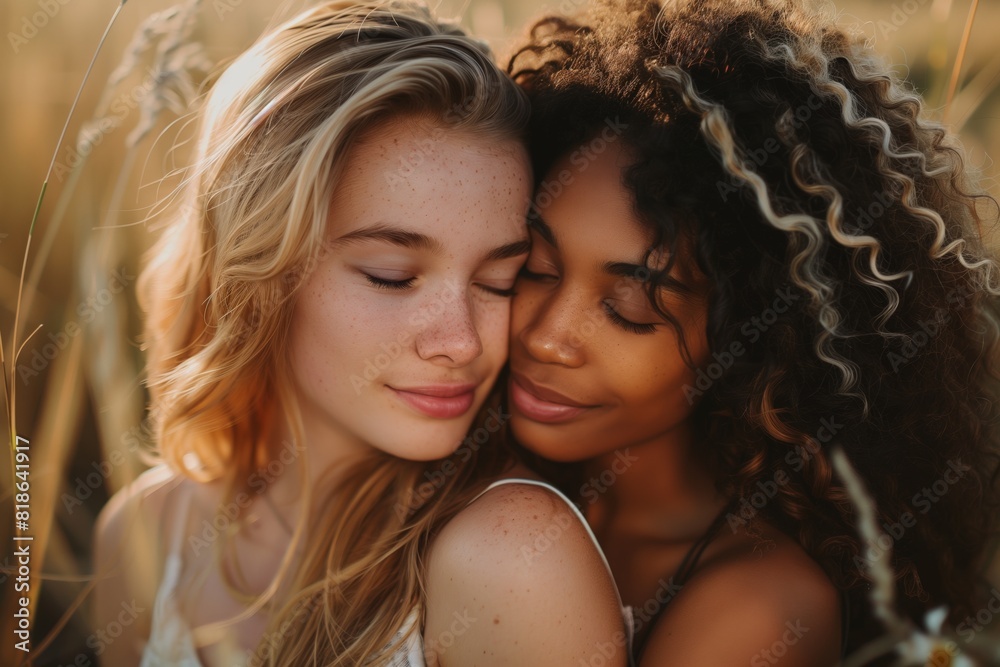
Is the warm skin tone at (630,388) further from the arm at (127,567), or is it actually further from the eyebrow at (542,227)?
the arm at (127,567)

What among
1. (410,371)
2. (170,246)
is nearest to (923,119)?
(410,371)

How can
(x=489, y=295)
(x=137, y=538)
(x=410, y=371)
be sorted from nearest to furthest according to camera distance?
(x=410, y=371) < (x=489, y=295) < (x=137, y=538)

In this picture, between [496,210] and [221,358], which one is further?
[221,358]

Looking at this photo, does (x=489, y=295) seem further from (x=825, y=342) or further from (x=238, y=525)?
(x=238, y=525)

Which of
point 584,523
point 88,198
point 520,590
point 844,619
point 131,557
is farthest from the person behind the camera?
point 88,198

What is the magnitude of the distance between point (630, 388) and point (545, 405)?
231 mm

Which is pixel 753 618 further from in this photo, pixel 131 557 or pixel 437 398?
pixel 131 557

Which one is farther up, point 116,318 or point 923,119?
point 923,119

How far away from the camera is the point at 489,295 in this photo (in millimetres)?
1973

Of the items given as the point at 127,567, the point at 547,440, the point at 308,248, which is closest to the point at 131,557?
the point at 127,567

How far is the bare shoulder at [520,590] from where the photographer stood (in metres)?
1.57

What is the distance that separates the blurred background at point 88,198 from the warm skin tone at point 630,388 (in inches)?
36.5

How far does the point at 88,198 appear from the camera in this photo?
99.3 inches

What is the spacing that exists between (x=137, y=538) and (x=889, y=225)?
7.01ft
